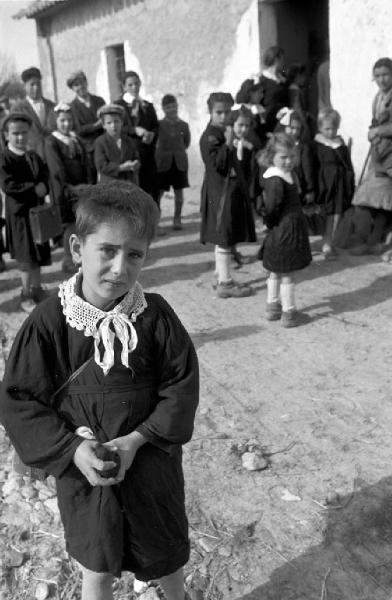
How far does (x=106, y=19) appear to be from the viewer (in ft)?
41.7

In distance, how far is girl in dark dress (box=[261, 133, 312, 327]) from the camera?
476cm

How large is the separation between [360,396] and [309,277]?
241cm

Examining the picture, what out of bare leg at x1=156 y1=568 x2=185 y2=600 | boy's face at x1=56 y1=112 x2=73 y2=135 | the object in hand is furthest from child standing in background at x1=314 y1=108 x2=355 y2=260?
the object in hand

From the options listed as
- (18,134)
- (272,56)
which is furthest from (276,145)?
(272,56)

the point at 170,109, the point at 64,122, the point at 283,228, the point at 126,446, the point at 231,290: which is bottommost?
the point at 231,290

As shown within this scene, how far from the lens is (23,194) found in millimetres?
5359

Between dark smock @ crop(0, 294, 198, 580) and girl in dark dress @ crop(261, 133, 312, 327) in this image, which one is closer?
dark smock @ crop(0, 294, 198, 580)

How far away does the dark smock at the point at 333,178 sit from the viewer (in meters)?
6.44

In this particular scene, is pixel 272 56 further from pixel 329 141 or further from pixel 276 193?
pixel 276 193

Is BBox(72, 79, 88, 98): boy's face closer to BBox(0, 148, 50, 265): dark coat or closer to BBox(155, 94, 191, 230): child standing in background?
BBox(155, 94, 191, 230): child standing in background

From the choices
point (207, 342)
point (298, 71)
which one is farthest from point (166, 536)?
point (298, 71)

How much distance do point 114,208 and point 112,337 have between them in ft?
1.18

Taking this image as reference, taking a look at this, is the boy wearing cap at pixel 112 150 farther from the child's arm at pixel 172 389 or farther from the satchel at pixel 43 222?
the child's arm at pixel 172 389

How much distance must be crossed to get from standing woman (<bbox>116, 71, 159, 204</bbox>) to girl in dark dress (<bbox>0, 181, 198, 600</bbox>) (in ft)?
19.2
